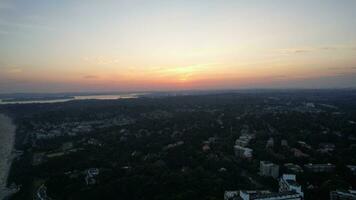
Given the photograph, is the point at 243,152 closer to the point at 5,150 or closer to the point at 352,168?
the point at 352,168

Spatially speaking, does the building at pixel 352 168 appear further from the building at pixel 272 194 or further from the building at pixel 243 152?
the building at pixel 243 152

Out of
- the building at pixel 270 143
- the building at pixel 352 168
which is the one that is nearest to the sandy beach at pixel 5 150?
the building at pixel 270 143

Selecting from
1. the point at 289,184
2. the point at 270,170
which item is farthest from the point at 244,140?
the point at 289,184

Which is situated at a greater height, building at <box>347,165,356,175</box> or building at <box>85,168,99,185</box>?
building at <box>85,168,99,185</box>

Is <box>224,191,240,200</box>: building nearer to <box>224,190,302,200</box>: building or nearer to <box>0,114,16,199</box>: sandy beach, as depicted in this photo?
<box>224,190,302,200</box>: building

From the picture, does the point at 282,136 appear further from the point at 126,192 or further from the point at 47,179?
the point at 47,179

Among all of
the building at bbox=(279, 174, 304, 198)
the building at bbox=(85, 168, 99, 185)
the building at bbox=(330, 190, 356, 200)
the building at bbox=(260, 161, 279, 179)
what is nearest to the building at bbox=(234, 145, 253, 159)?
the building at bbox=(260, 161, 279, 179)
